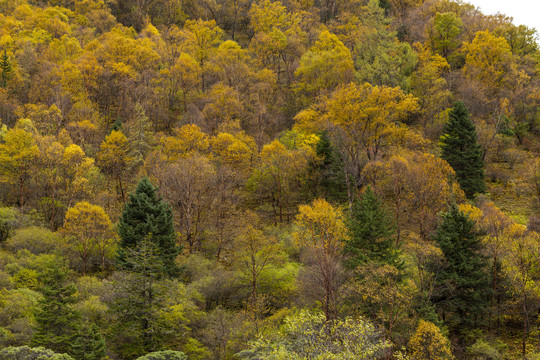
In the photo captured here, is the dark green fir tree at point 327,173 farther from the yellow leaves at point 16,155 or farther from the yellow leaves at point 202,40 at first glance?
the yellow leaves at point 202,40

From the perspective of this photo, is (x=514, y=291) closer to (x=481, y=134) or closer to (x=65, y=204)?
(x=481, y=134)

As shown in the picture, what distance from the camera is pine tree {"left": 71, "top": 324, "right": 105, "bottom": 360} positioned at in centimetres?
2386

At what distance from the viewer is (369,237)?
33.1 m

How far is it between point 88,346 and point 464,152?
40667 millimetres

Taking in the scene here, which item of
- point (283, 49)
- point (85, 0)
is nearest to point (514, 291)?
point (283, 49)

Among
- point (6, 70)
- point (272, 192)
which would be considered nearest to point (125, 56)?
point (6, 70)

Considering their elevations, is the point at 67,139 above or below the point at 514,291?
above

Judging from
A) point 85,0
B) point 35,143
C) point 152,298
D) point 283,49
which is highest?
point 85,0

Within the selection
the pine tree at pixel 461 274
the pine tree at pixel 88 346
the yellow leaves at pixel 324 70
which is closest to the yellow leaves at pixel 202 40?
the yellow leaves at pixel 324 70

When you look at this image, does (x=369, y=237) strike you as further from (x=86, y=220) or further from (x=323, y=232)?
(x=86, y=220)

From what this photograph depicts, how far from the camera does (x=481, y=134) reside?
51.8 meters

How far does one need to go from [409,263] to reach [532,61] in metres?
43.5

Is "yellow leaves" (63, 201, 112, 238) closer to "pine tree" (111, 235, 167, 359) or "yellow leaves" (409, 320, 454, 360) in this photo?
"pine tree" (111, 235, 167, 359)

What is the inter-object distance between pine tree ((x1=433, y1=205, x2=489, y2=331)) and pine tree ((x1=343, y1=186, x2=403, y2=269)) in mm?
3845
